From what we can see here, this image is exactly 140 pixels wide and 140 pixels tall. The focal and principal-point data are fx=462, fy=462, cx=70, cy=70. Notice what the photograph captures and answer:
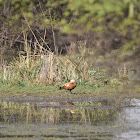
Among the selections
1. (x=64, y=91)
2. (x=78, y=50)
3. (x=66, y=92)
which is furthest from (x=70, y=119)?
(x=78, y=50)

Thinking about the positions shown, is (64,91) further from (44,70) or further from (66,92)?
(44,70)

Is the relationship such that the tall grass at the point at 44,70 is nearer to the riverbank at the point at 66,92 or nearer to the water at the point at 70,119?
the riverbank at the point at 66,92

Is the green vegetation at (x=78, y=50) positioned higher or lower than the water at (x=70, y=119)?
higher

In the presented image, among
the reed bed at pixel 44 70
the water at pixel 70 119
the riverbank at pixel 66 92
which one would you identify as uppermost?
the reed bed at pixel 44 70

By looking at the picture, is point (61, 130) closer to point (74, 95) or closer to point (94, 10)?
point (94, 10)

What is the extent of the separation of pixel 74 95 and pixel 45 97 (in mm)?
938

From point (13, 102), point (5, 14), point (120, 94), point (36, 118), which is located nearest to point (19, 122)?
point (36, 118)

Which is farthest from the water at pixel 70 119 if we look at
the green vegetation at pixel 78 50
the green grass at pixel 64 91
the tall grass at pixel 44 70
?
the tall grass at pixel 44 70

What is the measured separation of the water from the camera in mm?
7992

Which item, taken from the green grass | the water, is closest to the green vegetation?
the green grass

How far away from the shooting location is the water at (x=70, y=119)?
7992mm

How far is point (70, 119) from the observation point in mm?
9695

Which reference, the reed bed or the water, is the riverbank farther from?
the water

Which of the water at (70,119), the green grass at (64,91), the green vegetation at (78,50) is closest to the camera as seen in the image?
the green vegetation at (78,50)
